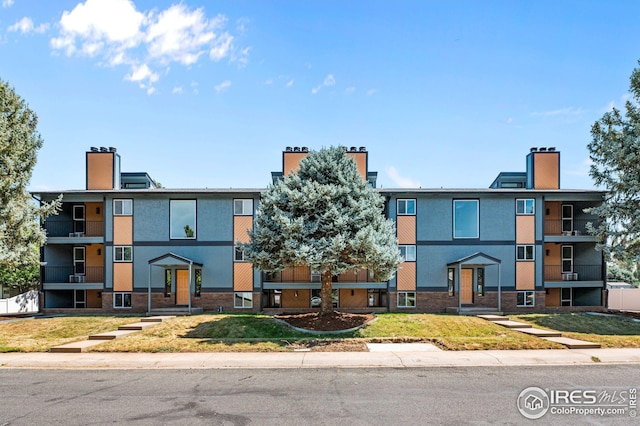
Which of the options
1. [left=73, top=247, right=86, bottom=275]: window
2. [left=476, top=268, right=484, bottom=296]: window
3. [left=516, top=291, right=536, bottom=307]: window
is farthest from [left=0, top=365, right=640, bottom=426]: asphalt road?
[left=73, top=247, right=86, bottom=275]: window

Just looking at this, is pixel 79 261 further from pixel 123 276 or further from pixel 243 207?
pixel 243 207

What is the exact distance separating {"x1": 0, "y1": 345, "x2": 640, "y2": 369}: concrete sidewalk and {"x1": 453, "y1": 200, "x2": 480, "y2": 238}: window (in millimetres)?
11701

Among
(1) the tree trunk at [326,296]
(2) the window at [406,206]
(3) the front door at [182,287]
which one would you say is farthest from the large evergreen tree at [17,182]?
(2) the window at [406,206]

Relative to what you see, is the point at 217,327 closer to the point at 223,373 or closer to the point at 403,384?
the point at 223,373

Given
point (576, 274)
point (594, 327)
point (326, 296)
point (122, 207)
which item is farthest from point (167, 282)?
point (576, 274)

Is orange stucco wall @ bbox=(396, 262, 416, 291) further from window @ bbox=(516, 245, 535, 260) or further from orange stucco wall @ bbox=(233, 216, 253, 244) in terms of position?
orange stucco wall @ bbox=(233, 216, 253, 244)

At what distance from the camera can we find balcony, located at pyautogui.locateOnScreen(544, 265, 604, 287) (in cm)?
2597

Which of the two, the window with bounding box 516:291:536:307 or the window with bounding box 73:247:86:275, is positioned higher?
the window with bounding box 73:247:86:275

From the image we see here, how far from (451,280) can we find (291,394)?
18.2 meters

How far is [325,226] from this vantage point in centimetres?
1781

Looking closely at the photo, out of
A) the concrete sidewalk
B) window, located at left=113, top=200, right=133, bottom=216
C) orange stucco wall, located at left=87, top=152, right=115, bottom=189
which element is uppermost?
orange stucco wall, located at left=87, top=152, right=115, bottom=189

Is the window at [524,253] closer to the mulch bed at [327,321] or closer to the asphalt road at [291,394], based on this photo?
the mulch bed at [327,321]

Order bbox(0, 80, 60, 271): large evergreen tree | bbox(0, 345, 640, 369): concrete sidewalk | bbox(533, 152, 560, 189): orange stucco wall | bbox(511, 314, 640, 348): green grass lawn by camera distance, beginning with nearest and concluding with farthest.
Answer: bbox(0, 345, 640, 369): concrete sidewalk < bbox(511, 314, 640, 348): green grass lawn < bbox(0, 80, 60, 271): large evergreen tree < bbox(533, 152, 560, 189): orange stucco wall

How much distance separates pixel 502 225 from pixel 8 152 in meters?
27.9
